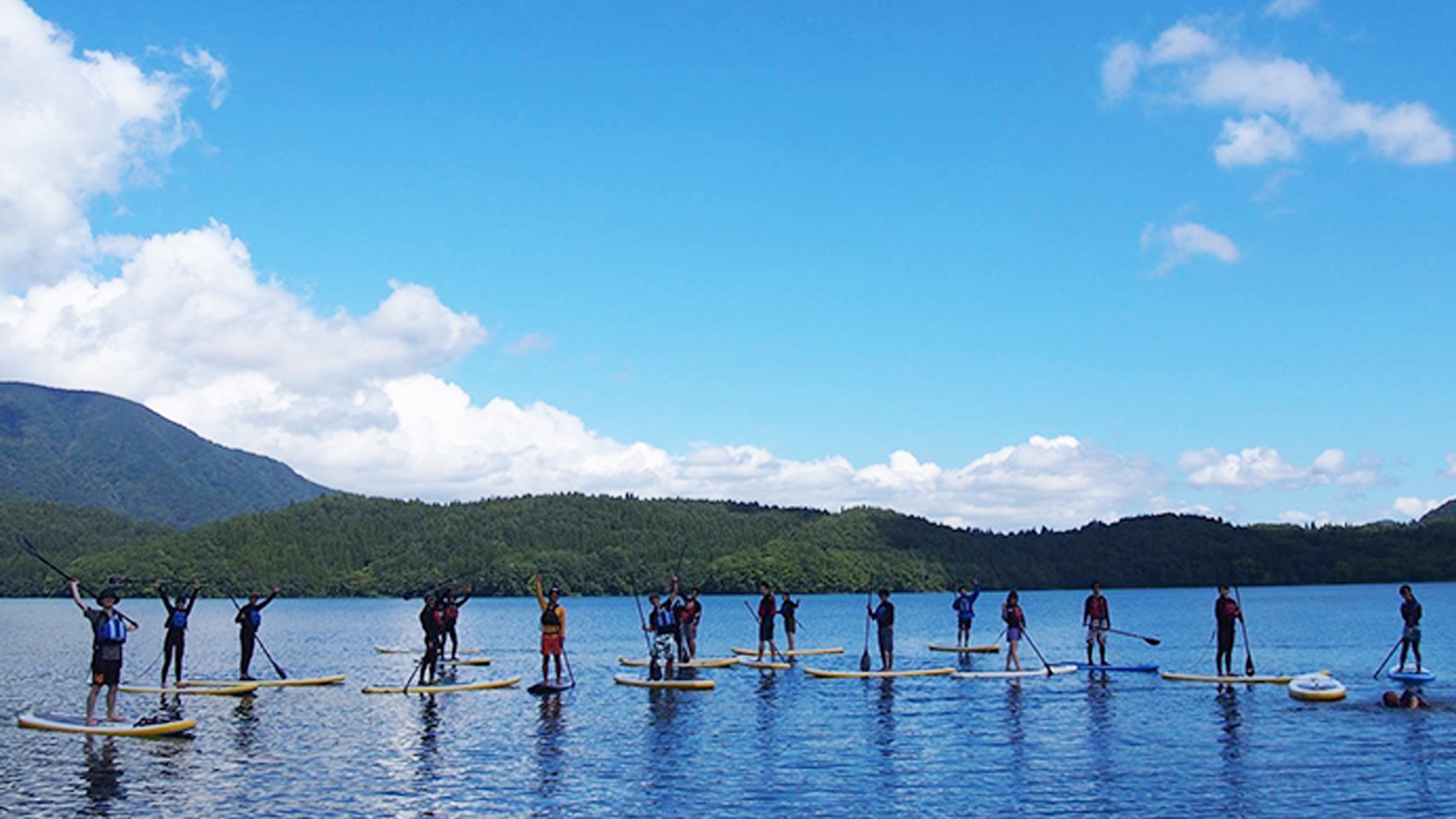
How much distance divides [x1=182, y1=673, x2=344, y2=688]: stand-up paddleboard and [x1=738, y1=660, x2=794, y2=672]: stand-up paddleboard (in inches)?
508

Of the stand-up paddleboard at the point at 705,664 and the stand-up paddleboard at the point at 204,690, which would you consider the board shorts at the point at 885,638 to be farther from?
the stand-up paddleboard at the point at 204,690

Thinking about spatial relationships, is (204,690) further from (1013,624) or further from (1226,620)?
(1226,620)

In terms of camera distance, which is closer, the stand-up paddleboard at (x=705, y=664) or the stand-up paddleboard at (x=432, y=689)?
the stand-up paddleboard at (x=432, y=689)

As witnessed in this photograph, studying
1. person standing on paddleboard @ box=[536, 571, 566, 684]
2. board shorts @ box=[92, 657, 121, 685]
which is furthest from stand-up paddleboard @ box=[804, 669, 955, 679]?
board shorts @ box=[92, 657, 121, 685]

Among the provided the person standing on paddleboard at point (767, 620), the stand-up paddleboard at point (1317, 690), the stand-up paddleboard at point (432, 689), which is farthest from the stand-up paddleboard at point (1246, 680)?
the stand-up paddleboard at point (432, 689)

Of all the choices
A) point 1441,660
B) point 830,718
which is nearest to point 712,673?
point 830,718

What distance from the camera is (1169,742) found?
24844 millimetres

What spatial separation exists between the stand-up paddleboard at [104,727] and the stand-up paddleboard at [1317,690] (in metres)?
25.1

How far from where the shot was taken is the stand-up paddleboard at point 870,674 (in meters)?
38.2

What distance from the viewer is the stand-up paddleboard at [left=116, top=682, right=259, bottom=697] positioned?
34.4 metres

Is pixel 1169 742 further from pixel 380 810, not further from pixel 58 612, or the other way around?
pixel 58 612

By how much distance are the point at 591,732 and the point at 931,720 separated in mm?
7428

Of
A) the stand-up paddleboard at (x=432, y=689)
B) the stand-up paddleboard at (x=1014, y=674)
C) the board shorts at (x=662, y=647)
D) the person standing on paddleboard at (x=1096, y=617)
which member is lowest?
the stand-up paddleboard at (x=432, y=689)

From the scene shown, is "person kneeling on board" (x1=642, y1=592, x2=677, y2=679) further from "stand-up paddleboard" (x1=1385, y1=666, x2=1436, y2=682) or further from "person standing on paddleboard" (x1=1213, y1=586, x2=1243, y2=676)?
"stand-up paddleboard" (x1=1385, y1=666, x2=1436, y2=682)
